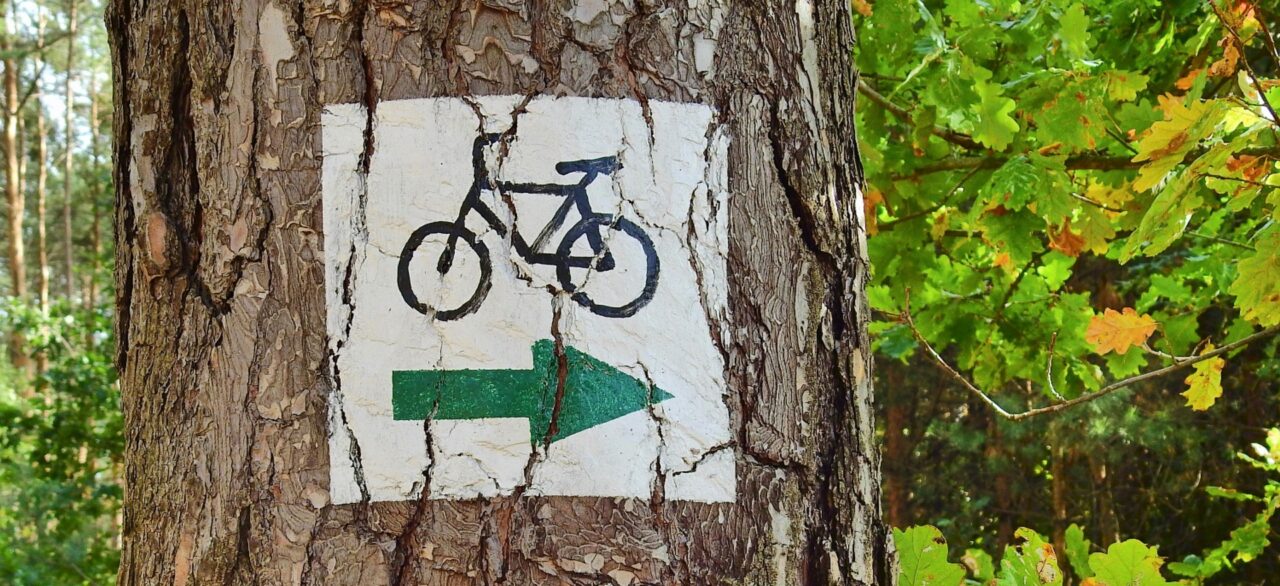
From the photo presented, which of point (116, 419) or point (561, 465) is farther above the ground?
point (116, 419)

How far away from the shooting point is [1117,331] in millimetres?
2107

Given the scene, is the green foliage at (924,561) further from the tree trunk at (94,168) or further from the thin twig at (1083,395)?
the tree trunk at (94,168)

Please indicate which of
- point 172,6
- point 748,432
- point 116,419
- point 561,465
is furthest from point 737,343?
point 116,419

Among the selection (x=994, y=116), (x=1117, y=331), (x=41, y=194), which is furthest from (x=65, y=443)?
(x=41, y=194)

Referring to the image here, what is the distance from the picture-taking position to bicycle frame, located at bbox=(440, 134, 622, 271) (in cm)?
88

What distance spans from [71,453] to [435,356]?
793 centimetres

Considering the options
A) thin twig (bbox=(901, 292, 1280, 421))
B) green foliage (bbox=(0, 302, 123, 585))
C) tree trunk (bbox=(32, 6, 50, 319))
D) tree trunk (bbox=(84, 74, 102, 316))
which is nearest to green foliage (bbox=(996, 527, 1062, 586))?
thin twig (bbox=(901, 292, 1280, 421))

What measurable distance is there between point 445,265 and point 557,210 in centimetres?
11

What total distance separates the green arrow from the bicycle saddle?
151mm

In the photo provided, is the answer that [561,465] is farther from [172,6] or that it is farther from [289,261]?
[172,6]

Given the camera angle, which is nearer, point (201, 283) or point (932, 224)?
point (201, 283)

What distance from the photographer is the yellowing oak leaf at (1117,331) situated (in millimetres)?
2094

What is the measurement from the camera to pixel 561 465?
0.87 meters

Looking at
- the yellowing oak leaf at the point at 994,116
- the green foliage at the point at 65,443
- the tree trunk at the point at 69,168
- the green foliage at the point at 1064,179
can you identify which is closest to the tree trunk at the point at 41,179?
the tree trunk at the point at 69,168
